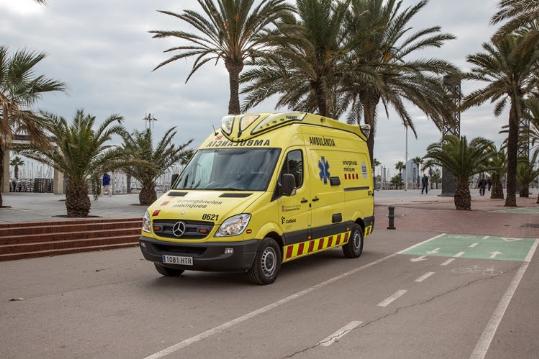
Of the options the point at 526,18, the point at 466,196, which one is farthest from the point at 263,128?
the point at 466,196

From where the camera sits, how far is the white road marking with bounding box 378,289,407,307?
6855 mm

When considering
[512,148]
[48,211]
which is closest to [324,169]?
[48,211]

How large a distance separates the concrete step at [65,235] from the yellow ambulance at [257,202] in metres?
3.90

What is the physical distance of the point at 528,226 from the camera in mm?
18641

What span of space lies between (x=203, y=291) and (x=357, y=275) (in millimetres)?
2797

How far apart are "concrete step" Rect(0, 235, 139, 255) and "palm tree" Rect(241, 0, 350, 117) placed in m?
9.13

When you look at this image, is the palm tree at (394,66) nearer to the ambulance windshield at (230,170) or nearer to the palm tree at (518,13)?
the palm tree at (518,13)

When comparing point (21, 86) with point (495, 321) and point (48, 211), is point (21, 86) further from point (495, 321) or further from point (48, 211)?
point (495, 321)

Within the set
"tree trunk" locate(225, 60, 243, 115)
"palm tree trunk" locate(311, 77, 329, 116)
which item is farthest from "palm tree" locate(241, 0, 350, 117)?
"tree trunk" locate(225, 60, 243, 115)

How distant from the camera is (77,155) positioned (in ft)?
56.4

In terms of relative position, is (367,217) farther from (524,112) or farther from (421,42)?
(524,112)

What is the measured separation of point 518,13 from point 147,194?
55.1ft

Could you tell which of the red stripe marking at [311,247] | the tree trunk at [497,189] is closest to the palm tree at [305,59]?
the red stripe marking at [311,247]

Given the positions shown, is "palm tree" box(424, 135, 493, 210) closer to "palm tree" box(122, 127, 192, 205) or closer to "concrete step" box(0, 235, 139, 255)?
"palm tree" box(122, 127, 192, 205)
